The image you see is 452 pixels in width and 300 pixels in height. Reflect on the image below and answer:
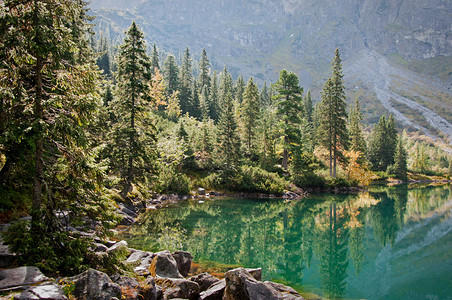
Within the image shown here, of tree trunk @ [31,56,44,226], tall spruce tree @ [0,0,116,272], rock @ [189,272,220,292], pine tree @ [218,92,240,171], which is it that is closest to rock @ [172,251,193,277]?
rock @ [189,272,220,292]

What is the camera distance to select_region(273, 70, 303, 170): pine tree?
1784 inches

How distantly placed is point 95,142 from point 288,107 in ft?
105

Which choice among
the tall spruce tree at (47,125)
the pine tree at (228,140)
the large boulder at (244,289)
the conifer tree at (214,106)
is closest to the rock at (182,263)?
the large boulder at (244,289)

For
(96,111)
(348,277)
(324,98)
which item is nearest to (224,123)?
(324,98)

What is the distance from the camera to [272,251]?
57.8 feet

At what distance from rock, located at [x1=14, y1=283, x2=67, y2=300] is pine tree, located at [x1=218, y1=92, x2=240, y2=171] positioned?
112 ft

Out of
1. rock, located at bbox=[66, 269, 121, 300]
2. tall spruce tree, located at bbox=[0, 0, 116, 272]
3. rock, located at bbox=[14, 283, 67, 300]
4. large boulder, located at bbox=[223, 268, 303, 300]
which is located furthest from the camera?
large boulder, located at bbox=[223, 268, 303, 300]

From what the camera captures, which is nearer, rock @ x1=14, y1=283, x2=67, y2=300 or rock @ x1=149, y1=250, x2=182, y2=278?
rock @ x1=14, y1=283, x2=67, y2=300

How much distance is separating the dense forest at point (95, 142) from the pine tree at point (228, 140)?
14 cm

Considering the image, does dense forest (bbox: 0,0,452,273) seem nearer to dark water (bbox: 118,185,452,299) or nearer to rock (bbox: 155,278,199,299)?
rock (bbox: 155,278,199,299)

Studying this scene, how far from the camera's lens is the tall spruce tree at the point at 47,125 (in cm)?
780

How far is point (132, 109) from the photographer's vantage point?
24.1 m

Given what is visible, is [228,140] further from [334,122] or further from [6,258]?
[6,258]

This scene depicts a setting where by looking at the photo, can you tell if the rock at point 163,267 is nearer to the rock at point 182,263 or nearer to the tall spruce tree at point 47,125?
the rock at point 182,263
